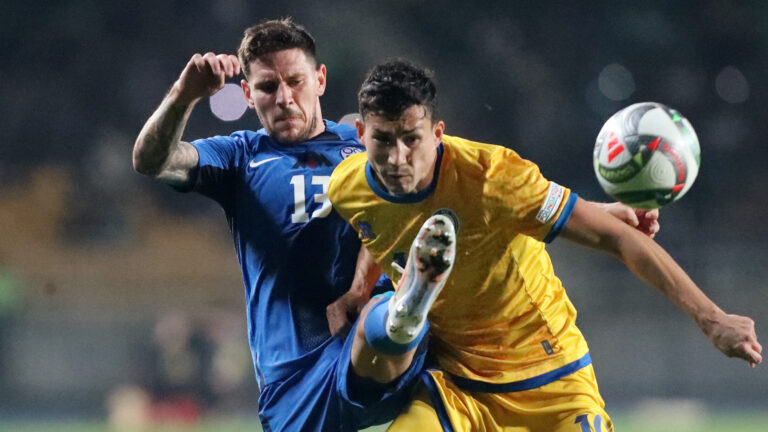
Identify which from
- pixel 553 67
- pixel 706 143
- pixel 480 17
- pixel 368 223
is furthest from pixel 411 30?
pixel 368 223

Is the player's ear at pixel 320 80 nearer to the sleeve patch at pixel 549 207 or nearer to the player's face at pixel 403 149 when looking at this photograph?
the player's face at pixel 403 149

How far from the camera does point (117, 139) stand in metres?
12.2

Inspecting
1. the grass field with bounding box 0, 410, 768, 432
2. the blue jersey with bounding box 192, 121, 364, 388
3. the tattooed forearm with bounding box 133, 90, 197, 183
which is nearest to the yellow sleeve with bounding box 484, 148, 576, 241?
the blue jersey with bounding box 192, 121, 364, 388

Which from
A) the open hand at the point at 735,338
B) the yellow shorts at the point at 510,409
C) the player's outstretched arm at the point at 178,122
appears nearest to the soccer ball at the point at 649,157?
the open hand at the point at 735,338

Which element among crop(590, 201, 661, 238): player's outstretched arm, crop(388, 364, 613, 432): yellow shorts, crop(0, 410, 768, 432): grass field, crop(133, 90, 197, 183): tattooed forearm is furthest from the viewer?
crop(0, 410, 768, 432): grass field

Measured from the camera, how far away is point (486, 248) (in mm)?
3369

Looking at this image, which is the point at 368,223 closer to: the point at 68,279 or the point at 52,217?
the point at 68,279

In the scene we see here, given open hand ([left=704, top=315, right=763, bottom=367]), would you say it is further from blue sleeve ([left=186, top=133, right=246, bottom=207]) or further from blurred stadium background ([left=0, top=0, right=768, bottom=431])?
blurred stadium background ([left=0, top=0, right=768, bottom=431])

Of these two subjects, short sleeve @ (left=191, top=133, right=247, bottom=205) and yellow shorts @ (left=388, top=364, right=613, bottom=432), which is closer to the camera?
yellow shorts @ (left=388, top=364, right=613, bottom=432)

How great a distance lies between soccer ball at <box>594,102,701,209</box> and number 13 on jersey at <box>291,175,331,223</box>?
4.02 ft

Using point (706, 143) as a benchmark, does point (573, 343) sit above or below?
below

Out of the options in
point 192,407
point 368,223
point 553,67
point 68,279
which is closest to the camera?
point 368,223

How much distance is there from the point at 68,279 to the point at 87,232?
816 mm

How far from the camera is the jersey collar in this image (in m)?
3.34
